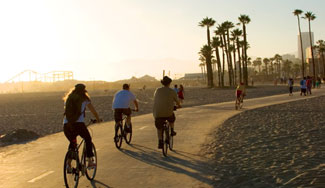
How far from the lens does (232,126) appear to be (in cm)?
1550

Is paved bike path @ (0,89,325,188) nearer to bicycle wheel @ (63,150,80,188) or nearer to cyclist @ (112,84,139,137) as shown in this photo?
bicycle wheel @ (63,150,80,188)

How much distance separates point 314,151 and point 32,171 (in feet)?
20.9

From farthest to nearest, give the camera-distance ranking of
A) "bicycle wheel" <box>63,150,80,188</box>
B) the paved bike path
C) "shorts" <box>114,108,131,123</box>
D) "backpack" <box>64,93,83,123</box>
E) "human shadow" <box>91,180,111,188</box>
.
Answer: "shorts" <box>114,108,131,123</box>
the paved bike path
"human shadow" <box>91,180,111,188</box>
"backpack" <box>64,93,83,123</box>
"bicycle wheel" <box>63,150,80,188</box>

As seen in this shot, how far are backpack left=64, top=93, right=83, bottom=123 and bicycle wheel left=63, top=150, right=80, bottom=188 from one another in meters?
0.59

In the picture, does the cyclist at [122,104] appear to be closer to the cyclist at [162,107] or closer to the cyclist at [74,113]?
the cyclist at [162,107]

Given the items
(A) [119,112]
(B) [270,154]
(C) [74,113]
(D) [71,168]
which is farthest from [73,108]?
(B) [270,154]

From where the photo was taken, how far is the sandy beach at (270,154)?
6.91m

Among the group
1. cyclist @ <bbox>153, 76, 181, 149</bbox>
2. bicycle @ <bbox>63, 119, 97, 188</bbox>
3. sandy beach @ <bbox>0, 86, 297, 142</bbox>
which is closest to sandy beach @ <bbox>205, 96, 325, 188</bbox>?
cyclist @ <bbox>153, 76, 181, 149</bbox>

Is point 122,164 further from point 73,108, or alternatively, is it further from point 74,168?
point 73,108

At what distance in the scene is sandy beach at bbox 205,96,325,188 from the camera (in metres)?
6.91

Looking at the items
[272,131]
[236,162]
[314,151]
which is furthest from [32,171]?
[272,131]

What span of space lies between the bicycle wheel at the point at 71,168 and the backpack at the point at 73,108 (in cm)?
59

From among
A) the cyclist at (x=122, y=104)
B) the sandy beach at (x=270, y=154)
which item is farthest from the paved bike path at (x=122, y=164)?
the cyclist at (x=122, y=104)

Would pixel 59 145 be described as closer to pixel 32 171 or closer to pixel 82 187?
pixel 32 171
